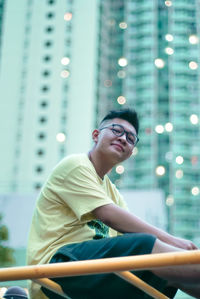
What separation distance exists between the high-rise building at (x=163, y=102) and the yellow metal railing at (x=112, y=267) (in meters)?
22.9

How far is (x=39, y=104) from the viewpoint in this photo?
1266 inches

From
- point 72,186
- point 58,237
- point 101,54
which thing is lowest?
point 58,237

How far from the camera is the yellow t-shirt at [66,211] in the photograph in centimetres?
113

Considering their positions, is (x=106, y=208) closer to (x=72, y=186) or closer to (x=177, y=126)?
(x=72, y=186)

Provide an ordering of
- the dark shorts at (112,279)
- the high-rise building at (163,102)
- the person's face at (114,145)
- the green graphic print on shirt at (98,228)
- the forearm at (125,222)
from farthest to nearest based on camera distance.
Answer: the high-rise building at (163,102)
the person's face at (114,145)
the green graphic print on shirt at (98,228)
the forearm at (125,222)
the dark shorts at (112,279)

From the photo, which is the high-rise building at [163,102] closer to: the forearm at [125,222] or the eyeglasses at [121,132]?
the eyeglasses at [121,132]

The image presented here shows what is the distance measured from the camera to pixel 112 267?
842 millimetres

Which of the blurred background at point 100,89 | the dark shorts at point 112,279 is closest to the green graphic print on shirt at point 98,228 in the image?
the dark shorts at point 112,279

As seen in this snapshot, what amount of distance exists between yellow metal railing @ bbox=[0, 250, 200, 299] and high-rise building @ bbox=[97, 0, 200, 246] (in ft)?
75.1

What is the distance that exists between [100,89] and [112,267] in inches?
1239

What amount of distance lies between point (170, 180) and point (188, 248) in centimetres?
2599

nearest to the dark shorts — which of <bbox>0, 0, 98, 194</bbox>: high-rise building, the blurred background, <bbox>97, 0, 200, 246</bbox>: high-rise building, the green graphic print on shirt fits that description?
the green graphic print on shirt

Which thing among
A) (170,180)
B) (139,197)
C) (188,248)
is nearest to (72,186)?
(188,248)

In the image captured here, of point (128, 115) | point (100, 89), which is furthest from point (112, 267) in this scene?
point (100, 89)
